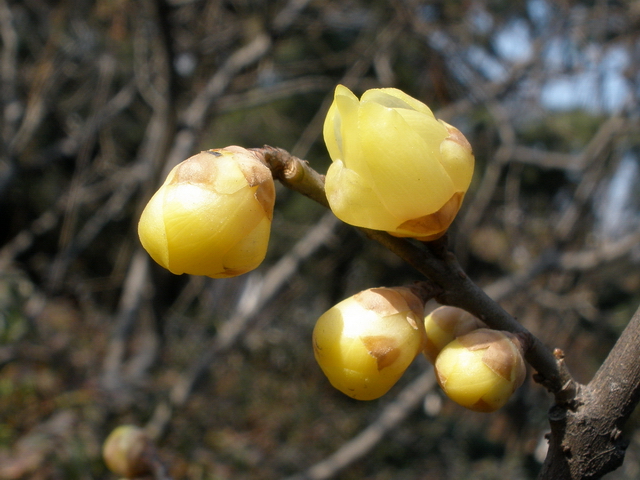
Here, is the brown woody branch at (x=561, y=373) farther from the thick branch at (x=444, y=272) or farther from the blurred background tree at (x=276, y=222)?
the blurred background tree at (x=276, y=222)

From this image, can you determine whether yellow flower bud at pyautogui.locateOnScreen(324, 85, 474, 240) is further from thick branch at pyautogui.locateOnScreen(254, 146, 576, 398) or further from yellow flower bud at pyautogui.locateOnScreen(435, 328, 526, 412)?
yellow flower bud at pyautogui.locateOnScreen(435, 328, 526, 412)

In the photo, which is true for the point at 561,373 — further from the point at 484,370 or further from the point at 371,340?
the point at 371,340

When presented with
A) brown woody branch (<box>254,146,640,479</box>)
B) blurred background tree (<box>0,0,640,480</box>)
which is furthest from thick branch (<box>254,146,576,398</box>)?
blurred background tree (<box>0,0,640,480</box>)

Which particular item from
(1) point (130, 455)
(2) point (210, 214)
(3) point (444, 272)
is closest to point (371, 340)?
(3) point (444, 272)

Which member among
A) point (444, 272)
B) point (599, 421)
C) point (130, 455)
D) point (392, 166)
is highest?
point (392, 166)

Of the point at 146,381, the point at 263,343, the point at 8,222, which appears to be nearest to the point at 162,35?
the point at 146,381

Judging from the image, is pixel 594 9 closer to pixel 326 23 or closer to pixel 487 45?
pixel 487 45

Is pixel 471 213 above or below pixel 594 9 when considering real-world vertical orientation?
below
